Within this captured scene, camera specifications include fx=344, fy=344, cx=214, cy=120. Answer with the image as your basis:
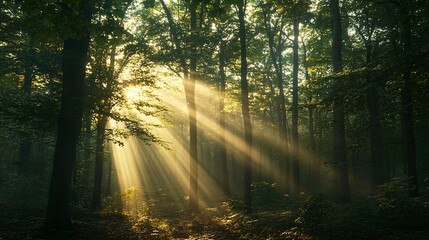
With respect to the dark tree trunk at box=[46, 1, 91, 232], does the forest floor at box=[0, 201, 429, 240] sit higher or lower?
lower

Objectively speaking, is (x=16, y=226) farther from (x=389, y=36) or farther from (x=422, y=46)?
(x=389, y=36)

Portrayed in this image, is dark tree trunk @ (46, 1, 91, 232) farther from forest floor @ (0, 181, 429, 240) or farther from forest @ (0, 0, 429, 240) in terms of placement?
forest floor @ (0, 181, 429, 240)

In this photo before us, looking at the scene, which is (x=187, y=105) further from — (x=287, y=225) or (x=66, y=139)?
(x=287, y=225)

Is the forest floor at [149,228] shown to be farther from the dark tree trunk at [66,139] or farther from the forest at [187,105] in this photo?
the dark tree trunk at [66,139]

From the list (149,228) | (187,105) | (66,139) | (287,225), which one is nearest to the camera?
(66,139)

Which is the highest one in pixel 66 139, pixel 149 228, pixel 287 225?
pixel 66 139

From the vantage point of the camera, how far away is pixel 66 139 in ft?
34.4

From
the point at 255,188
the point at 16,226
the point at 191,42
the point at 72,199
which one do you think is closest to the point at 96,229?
the point at 16,226

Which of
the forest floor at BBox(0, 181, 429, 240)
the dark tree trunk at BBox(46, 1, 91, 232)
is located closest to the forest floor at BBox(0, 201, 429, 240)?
the forest floor at BBox(0, 181, 429, 240)

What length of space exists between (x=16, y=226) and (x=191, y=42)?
10.6 metres

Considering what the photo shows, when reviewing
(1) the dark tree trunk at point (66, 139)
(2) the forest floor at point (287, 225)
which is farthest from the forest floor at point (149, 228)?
(1) the dark tree trunk at point (66, 139)

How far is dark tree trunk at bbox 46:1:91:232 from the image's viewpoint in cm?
1023

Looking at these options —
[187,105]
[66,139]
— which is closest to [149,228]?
[66,139]

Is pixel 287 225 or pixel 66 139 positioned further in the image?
pixel 287 225
